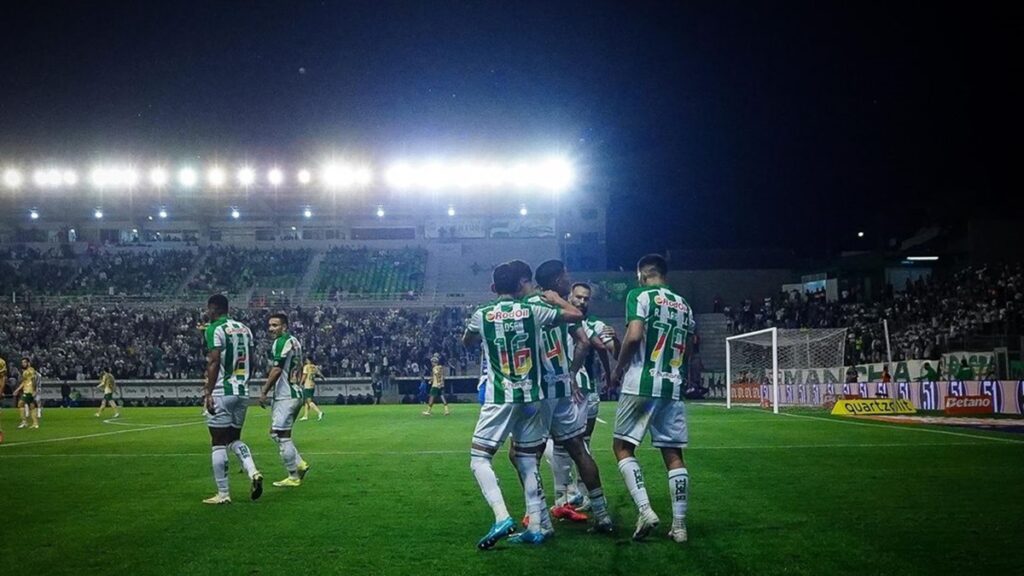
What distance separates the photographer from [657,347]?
820 centimetres

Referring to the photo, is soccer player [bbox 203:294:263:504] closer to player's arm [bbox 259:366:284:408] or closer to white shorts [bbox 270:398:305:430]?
player's arm [bbox 259:366:284:408]

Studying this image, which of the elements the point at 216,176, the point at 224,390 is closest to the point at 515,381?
the point at 224,390

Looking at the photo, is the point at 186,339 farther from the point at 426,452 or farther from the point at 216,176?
the point at 426,452

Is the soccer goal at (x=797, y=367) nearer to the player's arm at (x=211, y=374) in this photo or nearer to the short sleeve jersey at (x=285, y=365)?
the short sleeve jersey at (x=285, y=365)

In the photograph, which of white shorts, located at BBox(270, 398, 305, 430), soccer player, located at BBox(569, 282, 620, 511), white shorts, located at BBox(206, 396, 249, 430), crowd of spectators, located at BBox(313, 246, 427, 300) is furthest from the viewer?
crowd of spectators, located at BBox(313, 246, 427, 300)

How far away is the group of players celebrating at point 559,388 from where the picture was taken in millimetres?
7805

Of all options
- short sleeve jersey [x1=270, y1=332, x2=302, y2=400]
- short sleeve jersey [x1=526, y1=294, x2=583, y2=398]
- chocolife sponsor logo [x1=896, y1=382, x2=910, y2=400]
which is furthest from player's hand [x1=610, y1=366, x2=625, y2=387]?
chocolife sponsor logo [x1=896, y1=382, x2=910, y2=400]

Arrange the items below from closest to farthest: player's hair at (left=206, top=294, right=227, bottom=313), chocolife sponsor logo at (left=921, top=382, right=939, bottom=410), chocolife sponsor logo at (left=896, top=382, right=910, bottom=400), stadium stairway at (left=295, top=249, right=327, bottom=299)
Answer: player's hair at (left=206, top=294, right=227, bottom=313), chocolife sponsor logo at (left=921, top=382, right=939, bottom=410), chocolife sponsor logo at (left=896, top=382, right=910, bottom=400), stadium stairway at (left=295, top=249, right=327, bottom=299)

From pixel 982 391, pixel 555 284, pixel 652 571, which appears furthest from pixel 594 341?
pixel 982 391

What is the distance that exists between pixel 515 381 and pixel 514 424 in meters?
0.44

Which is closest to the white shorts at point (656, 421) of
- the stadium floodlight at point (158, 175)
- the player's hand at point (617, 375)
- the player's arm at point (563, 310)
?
the player's hand at point (617, 375)

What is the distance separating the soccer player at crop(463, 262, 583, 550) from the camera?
25.5ft

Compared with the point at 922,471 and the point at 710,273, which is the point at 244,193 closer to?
the point at 710,273

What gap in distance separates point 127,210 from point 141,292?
11021 millimetres
